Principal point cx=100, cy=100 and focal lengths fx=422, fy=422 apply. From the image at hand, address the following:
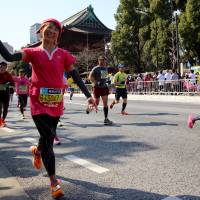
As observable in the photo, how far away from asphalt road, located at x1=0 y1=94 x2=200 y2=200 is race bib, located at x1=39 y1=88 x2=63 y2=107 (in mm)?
981

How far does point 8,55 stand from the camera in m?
4.25

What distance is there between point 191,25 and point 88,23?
39.9 m

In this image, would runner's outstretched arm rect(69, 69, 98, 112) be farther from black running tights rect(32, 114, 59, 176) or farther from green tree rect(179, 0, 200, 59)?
green tree rect(179, 0, 200, 59)

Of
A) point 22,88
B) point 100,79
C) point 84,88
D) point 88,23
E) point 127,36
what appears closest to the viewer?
point 84,88

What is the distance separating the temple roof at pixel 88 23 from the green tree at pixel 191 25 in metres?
36.7

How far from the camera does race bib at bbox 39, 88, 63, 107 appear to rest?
14.6ft

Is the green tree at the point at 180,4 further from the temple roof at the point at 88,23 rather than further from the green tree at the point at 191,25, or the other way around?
the temple roof at the point at 88,23

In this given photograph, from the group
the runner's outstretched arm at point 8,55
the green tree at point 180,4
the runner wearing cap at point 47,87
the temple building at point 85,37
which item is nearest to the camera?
the runner's outstretched arm at point 8,55

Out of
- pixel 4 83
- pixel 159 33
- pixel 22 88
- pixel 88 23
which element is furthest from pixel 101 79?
pixel 88 23

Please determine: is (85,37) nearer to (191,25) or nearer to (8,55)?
(191,25)

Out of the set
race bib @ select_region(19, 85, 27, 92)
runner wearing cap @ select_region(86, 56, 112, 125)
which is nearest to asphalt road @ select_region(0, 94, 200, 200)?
runner wearing cap @ select_region(86, 56, 112, 125)

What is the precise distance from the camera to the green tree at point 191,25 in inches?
1229

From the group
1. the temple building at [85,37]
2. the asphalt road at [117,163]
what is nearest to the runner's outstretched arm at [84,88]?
the asphalt road at [117,163]

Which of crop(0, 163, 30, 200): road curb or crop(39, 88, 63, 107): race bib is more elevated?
crop(39, 88, 63, 107): race bib
